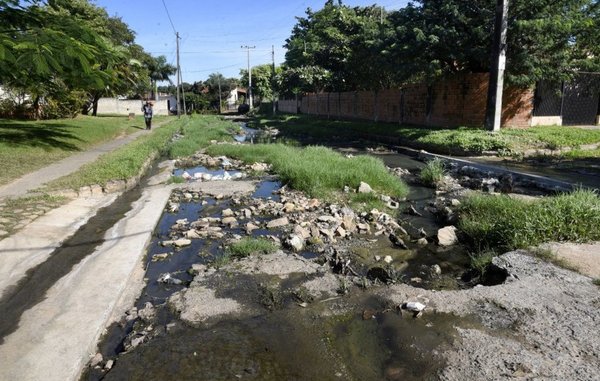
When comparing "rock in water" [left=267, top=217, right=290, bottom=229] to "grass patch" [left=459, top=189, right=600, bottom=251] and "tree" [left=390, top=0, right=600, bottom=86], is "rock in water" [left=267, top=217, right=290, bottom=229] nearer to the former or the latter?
"grass patch" [left=459, top=189, right=600, bottom=251]

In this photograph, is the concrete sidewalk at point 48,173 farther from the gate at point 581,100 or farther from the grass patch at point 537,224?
the gate at point 581,100

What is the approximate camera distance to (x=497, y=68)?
14422mm

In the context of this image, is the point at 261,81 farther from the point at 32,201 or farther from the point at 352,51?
the point at 32,201

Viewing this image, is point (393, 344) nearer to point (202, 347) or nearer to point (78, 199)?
point (202, 347)

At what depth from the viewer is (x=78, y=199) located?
27.1ft

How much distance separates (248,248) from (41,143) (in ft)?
37.1

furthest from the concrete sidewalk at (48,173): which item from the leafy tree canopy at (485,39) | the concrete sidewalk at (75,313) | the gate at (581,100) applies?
the gate at (581,100)

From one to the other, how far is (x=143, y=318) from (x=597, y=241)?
518 centimetres

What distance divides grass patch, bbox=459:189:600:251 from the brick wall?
1150 cm

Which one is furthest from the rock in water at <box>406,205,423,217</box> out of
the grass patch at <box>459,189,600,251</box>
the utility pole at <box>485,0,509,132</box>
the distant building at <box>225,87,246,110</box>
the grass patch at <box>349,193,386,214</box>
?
the distant building at <box>225,87,246,110</box>

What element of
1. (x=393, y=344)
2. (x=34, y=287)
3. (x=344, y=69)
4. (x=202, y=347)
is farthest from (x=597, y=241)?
(x=344, y=69)

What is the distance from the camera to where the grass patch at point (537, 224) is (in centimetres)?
532

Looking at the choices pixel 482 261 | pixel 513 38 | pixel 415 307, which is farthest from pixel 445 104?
pixel 415 307

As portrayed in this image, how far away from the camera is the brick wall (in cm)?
1652
